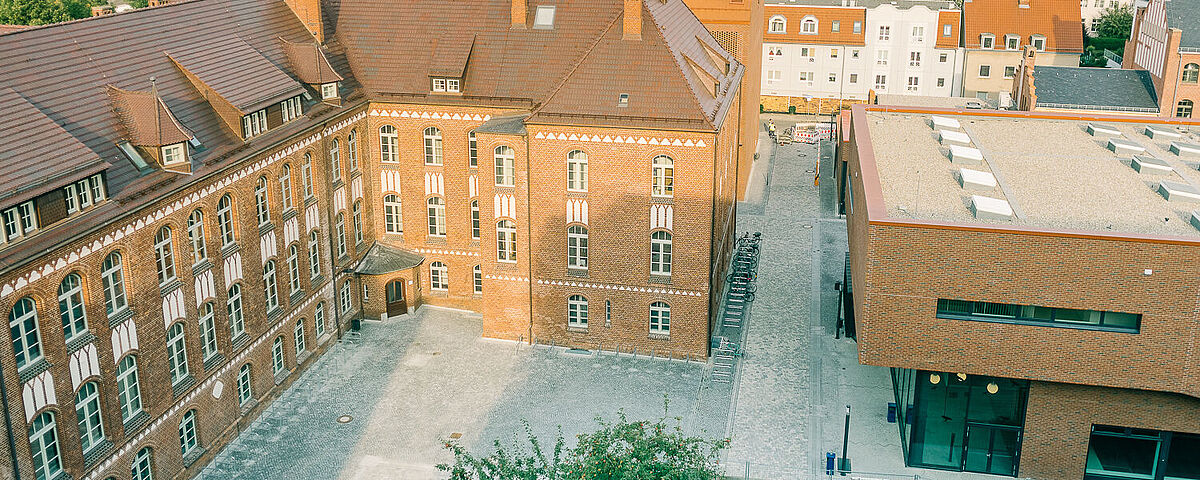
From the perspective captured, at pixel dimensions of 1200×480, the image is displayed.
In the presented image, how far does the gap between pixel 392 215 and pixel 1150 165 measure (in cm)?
3052

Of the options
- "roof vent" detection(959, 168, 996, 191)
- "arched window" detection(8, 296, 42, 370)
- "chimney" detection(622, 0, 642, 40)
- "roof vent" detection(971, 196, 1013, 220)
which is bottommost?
"arched window" detection(8, 296, 42, 370)

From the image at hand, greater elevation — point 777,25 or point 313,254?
point 777,25

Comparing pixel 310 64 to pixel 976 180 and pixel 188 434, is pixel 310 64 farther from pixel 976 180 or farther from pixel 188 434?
pixel 976 180

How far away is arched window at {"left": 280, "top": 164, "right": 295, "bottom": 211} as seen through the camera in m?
39.1

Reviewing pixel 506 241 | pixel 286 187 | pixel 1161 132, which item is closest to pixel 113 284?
pixel 286 187

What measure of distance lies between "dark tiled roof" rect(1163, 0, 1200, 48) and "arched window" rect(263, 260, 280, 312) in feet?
177

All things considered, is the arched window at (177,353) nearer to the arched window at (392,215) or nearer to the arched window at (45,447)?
the arched window at (45,447)

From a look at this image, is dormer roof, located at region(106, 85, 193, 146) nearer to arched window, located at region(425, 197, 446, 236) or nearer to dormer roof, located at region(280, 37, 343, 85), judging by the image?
dormer roof, located at region(280, 37, 343, 85)

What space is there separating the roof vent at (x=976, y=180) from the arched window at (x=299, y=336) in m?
25.2

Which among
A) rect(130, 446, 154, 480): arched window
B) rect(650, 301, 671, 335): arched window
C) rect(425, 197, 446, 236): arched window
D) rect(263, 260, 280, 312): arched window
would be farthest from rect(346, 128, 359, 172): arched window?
rect(130, 446, 154, 480): arched window

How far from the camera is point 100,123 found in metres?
31.5

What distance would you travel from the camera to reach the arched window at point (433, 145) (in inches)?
1797

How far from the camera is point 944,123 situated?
149ft

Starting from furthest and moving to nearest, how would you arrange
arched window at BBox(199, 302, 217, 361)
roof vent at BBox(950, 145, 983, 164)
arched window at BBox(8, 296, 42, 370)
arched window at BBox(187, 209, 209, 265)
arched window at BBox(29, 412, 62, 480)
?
roof vent at BBox(950, 145, 983, 164), arched window at BBox(199, 302, 217, 361), arched window at BBox(187, 209, 209, 265), arched window at BBox(29, 412, 62, 480), arched window at BBox(8, 296, 42, 370)
